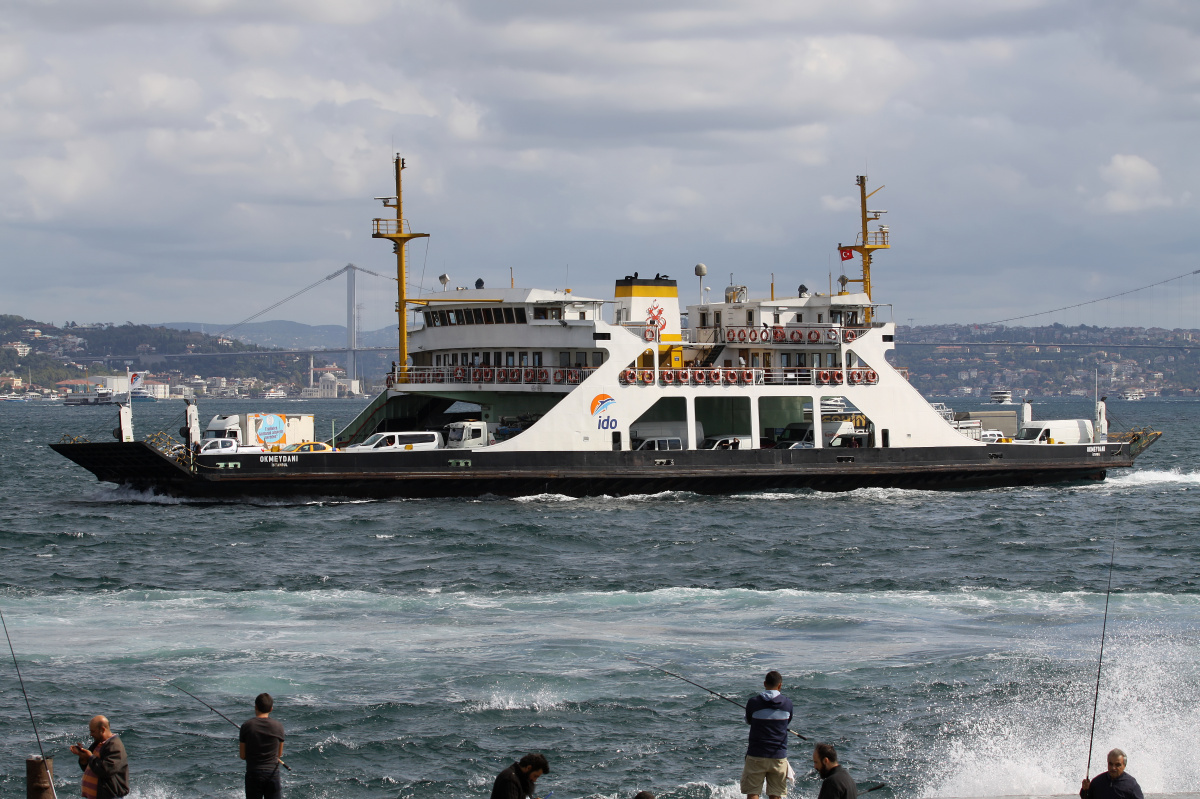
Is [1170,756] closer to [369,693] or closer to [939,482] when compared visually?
[369,693]

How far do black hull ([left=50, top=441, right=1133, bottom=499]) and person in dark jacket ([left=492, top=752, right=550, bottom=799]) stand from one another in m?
22.4

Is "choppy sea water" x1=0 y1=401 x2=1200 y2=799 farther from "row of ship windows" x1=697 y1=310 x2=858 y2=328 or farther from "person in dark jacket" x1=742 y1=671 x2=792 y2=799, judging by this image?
"row of ship windows" x1=697 y1=310 x2=858 y2=328

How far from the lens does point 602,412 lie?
3388 cm

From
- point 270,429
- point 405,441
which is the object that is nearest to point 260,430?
point 270,429

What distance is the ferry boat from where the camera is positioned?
32125 mm

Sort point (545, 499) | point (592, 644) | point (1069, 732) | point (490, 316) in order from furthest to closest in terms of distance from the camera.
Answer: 1. point (490, 316)
2. point (545, 499)
3. point (592, 644)
4. point (1069, 732)

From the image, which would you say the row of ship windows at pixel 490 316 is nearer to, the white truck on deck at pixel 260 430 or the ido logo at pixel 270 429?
the white truck on deck at pixel 260 430

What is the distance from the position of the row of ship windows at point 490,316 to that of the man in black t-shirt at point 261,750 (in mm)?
25062

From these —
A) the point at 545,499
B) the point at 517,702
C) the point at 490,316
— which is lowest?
the point at 517,702

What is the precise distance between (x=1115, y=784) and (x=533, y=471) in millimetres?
23668

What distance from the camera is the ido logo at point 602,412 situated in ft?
111

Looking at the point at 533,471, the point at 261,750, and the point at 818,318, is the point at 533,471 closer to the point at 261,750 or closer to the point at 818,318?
the point at 818,318

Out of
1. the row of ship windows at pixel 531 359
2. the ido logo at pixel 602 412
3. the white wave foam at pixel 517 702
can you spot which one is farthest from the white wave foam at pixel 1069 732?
the row of ship windows at pixel 531 359

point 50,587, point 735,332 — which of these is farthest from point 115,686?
point 735,332
